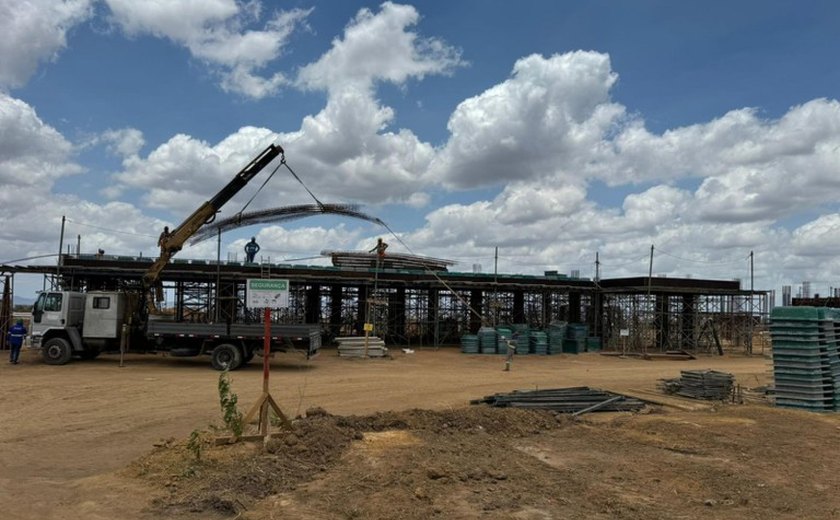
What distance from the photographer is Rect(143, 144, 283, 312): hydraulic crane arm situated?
2403 centimetres

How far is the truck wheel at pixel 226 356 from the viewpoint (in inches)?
875

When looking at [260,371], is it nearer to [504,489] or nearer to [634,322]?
[504,489]

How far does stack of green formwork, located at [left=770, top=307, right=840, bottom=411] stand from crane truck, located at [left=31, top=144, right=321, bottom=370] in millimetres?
13983

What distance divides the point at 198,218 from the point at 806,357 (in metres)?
20.7

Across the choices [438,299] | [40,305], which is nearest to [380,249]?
[438,299]

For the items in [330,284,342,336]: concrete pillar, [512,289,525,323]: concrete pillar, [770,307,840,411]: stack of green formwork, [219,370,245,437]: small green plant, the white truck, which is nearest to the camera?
[219,370,245,437]: small green plant

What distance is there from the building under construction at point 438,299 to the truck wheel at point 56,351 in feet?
26.5

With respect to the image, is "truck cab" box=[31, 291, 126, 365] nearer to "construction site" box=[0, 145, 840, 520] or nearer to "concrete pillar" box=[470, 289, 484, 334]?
"construction site" box=[0, 145, 840, 520]

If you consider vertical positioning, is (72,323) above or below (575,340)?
above

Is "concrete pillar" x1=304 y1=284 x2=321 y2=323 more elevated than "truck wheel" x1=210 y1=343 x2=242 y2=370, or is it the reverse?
"concrete pillar" x1=304 y1=284 x2=321 y2=323

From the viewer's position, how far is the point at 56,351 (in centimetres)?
2258

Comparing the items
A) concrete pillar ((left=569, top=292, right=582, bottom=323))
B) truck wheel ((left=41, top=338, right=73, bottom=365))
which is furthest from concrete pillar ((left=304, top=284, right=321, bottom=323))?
concrete pillar ((left=569, top=292, right=582, bottom=323))

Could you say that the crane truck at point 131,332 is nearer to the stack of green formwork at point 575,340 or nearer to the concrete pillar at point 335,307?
the concrete pillar at point 335,307

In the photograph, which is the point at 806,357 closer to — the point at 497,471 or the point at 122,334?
the point at 497,471
